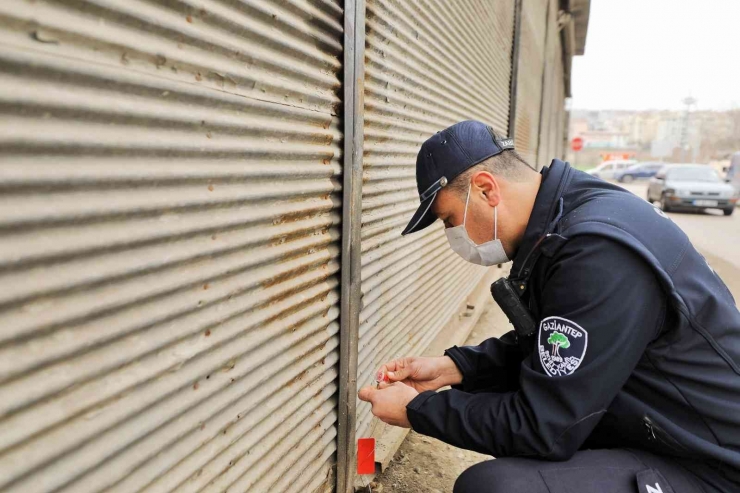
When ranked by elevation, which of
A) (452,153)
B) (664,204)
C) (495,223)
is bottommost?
(664,204)

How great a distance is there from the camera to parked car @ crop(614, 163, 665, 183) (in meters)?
36.8

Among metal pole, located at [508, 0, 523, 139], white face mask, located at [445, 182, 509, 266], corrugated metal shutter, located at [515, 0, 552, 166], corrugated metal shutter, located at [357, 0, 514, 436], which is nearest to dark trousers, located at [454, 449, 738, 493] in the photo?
white face mask, located at [445, 182, 509, 266]

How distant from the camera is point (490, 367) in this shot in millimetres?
2404

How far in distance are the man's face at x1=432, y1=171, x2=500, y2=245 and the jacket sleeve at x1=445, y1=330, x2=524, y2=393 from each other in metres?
0.59

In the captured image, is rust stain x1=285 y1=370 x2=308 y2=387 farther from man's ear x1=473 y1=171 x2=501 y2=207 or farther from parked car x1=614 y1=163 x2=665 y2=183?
parked car x1=614 y1=163 x2=665 y2=183

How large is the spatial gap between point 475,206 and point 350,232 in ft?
→ 1.94

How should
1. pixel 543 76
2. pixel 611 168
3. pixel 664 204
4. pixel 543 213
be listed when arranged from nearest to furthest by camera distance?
pixel 543 213 < pixel 543 76 < pixel 664 204 < pixel 611 168

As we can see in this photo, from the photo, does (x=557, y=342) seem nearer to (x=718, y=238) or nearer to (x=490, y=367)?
(x=490, y=367)

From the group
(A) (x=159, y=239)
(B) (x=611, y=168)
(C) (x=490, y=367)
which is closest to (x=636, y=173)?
(B) (x=611, y=168)

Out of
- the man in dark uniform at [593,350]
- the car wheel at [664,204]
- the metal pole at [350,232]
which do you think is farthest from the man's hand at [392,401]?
the car wheel at [664,204]

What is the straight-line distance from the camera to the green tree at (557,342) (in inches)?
64.6

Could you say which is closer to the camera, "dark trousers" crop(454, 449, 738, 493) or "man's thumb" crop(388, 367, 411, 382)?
"dark trousers" crop(454, 449, 738, 493)

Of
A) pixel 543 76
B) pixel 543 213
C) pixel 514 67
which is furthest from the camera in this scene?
pixel 543 76

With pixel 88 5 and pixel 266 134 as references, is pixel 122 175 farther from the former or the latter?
pixel 266 134
